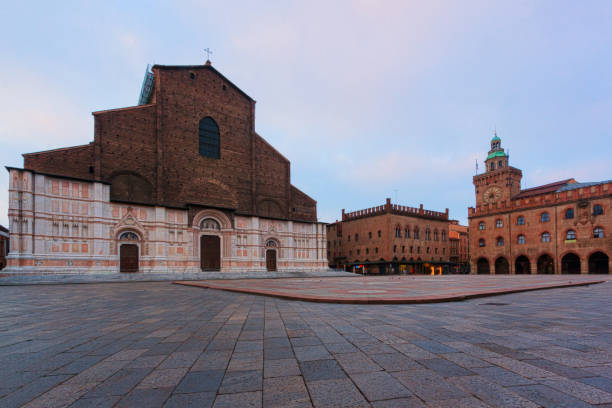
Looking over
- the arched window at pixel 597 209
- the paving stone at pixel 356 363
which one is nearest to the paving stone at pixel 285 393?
the paving stone at pixel 356 363

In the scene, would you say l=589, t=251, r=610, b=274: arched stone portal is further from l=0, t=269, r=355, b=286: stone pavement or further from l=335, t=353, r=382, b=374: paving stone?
l=335, t=353, r=382, b=374: paving stone

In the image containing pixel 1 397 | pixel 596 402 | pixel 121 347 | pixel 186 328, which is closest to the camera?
pixel 596 402

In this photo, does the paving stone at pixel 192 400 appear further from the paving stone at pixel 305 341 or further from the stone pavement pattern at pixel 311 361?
the paving stone at pixel 305 341

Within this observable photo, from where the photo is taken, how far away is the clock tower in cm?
6153

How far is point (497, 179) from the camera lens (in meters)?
63.5

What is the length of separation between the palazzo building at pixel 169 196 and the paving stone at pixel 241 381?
27.6 metres

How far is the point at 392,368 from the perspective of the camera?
3.09m

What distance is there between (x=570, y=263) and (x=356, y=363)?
50.5 m

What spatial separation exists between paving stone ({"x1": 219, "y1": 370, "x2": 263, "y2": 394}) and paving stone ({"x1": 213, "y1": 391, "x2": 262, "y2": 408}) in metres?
0.09

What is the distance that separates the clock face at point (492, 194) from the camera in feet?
208

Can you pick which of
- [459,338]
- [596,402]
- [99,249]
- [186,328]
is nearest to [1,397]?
[186,328]

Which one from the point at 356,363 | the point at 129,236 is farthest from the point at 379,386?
the point at 129,236

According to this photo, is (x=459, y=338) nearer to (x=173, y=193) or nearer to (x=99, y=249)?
(x=99, y=249)

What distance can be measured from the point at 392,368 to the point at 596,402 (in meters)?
1.50
